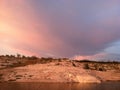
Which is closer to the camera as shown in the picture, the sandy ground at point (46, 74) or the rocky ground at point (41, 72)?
the sandy ground at point (46, 74)

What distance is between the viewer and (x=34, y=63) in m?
112

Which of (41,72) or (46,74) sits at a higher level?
(41,72)

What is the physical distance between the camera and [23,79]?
9488cm

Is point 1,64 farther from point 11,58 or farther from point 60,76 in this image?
point 60,76

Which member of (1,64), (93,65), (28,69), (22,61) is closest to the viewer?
(28,69)

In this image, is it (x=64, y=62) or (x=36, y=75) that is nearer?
(x=36, y=75)

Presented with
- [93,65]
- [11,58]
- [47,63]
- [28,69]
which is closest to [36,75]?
[28,69]

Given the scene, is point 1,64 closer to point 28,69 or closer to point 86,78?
point 28,69

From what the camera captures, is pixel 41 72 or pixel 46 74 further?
pixel 41 72

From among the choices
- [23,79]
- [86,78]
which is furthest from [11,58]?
[86,78]

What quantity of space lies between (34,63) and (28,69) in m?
10.8

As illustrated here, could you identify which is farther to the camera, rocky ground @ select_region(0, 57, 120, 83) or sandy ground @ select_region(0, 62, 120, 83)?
rocky ground @ select_region(0, 57, 120, 83)

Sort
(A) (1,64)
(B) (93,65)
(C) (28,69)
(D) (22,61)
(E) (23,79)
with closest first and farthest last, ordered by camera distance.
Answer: (E) (23,79)
(C) (28,69)
(A) (1,64)
(D) (22,61)
(B) (93,65)

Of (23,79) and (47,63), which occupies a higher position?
(47,63)
